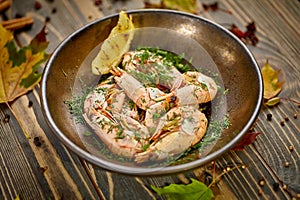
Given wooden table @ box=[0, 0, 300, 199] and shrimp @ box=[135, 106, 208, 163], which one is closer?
shrimp @ box=[135, 106, 208, 163]

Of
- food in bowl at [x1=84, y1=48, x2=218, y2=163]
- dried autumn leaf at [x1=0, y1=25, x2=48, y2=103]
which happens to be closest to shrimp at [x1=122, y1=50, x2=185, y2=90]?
food in bowl at [x1=84, y1=48, x2=218, y2=163]

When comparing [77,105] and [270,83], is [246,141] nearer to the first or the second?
[270,83]

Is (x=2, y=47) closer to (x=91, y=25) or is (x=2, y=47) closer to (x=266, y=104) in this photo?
(x=91, y=25)

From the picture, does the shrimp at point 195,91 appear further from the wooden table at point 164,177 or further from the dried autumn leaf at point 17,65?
the dried autumn leaf at point 17,65

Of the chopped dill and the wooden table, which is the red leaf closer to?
the wooden table

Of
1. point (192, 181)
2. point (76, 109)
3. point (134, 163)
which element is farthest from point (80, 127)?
point (192, 181)

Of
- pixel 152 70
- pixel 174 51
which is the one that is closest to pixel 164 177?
pixel 152 70
